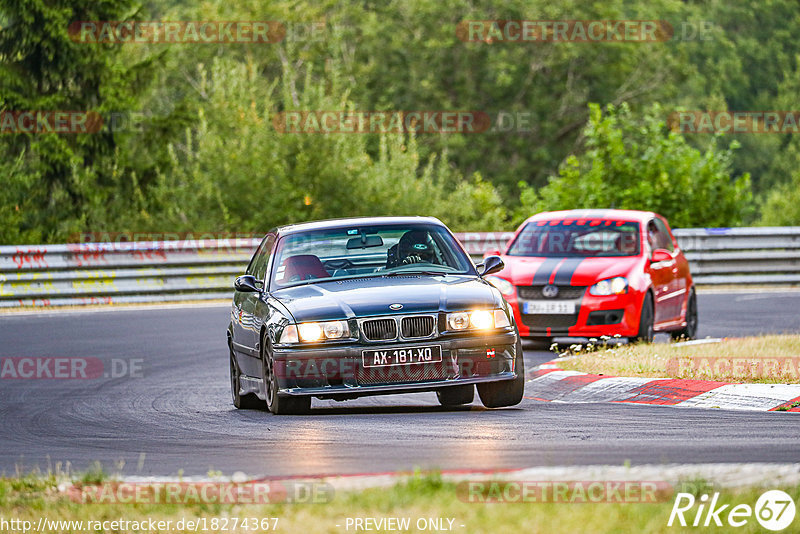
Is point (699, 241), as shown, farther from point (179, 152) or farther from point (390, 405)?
point (179, 152)

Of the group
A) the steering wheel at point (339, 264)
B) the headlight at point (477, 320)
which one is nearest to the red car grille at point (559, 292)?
the steering wheel at point (339, 264)

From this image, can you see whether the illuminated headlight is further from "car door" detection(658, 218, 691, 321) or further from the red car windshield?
"car door" detection(658, 218, 691, 321)

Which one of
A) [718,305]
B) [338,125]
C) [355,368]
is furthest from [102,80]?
[355,368]

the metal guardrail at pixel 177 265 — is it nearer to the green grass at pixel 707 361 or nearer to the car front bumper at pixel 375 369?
the green grass at pixel 707 361

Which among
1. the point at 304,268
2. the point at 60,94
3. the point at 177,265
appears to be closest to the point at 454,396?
the point at 304,268

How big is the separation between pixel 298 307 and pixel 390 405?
1666mm

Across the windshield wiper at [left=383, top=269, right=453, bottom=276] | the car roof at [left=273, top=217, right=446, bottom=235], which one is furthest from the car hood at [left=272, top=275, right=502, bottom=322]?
the car roof at [left=273, top=217, right=446, bottom=235]

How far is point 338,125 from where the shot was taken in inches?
1309

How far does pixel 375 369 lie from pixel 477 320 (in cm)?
82

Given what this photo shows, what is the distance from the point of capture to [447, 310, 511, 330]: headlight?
35.8ft

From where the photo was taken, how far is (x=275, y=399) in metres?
11.2

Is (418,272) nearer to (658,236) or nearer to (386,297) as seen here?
(386,297)

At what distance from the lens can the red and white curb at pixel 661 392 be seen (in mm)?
11195

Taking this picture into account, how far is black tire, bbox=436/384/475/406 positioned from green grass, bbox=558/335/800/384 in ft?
5.66
